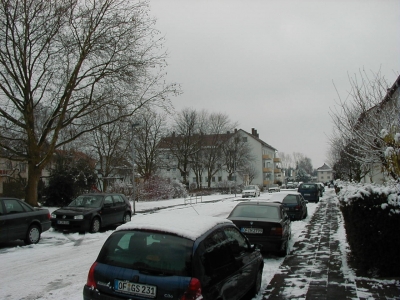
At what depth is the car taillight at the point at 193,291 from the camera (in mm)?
3885

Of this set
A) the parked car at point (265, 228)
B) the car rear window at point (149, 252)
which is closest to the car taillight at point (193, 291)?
the car rear window at point (149, 252)

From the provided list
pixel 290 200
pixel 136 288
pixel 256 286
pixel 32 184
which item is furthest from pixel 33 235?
pixel 290 200

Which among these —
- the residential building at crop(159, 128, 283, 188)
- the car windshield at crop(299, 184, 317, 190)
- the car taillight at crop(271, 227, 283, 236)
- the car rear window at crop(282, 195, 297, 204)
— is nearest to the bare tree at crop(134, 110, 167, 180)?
the residential building at crop(159, 128, 283, 188)

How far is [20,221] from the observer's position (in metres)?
11.2

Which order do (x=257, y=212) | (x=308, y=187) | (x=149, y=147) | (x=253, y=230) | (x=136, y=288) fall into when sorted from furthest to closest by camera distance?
(x=149, y=147)
(x=308, y=187)
(x=257, y=212)
(x=253, y=230)
(x=136, y=288)

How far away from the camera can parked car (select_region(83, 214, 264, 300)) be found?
4.03 metres

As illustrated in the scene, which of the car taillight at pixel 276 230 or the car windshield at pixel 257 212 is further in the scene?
the car windshield at pixel 257 212

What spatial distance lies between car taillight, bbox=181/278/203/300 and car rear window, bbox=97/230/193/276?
12 cm

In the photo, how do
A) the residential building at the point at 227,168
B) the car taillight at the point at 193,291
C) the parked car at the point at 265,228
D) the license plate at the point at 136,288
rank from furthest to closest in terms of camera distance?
1. the residential building at the point at 227,168
2. the parked car at the point at 265,228
3. the license plate at the point at 136,288
4. the car taillight at the point at 193,291

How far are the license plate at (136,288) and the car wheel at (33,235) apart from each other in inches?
340

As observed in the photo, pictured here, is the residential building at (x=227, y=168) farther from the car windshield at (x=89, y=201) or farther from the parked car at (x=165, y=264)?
the parked car at (x=165, y=264)

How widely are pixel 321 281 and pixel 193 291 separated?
4188 mm

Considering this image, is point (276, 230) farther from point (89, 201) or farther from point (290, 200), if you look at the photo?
point (290, 200)

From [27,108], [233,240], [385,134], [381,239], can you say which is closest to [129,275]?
[233,240]
